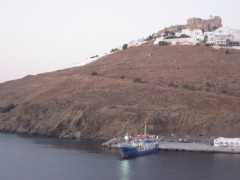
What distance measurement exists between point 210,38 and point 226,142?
203 ft

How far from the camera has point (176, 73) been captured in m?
114

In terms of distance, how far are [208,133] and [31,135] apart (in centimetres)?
3071

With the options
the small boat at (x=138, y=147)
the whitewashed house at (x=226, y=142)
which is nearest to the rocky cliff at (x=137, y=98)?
the whitewashed house at (x=226, y=142)

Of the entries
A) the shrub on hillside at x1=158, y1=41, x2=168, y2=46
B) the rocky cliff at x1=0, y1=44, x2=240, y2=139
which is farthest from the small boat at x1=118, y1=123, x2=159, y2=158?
the shrub on hillside at x1=158, y1=41, x2=168, y2=46

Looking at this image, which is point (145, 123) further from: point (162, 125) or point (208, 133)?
point (208, 133)

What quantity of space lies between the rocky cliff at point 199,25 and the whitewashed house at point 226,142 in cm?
8120

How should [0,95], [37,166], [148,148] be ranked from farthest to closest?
[0,95], [148,148], [37,166]

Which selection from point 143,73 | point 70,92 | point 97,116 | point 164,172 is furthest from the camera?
point 143,73

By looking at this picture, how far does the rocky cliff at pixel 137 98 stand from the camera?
295 ft

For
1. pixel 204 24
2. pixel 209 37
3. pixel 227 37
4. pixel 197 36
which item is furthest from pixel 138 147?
pixel 204 24

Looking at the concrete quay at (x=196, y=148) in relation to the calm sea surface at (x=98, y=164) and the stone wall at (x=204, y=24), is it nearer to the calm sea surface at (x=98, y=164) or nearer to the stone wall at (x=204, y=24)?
the calm sea surface at (x=98, y=164)

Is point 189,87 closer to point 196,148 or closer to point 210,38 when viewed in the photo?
point 196,148

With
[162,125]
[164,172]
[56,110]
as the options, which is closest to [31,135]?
[56,110]

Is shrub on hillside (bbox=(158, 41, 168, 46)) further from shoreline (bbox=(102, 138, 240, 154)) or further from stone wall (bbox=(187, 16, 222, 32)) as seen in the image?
shoreline (bbox=(102, 138, 240, 154))
